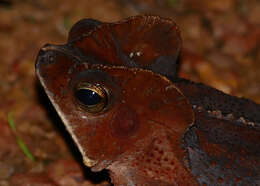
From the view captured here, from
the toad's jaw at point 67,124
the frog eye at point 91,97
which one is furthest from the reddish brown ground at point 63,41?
the frog eye at point 91,97

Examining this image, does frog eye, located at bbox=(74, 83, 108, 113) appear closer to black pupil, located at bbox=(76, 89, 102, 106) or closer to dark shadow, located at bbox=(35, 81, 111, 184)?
black pupil, located at bbox=(76, 89, 102, 106)

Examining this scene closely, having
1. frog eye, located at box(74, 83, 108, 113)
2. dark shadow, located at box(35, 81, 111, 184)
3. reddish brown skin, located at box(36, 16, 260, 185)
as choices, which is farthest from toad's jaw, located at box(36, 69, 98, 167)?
dark shadow, located at box(35, 81, 111, 184)

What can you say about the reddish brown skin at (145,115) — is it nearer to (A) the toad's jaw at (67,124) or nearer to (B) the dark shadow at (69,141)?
(A) the toad's jaw at (67,124)

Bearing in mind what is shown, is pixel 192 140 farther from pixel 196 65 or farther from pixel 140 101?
pixel 196 65

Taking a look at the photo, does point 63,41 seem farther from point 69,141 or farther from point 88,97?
point 88,97

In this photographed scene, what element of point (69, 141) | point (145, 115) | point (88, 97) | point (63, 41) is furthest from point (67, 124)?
point (63, 41)

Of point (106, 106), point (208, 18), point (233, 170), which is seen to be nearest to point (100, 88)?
point (106, 106)
